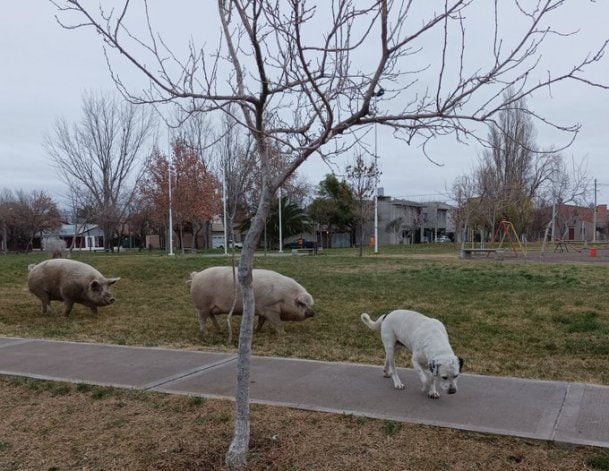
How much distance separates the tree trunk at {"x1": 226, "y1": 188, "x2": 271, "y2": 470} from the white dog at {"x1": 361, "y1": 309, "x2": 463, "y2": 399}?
1.72m

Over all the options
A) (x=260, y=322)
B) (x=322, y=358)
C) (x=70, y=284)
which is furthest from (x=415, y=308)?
(x=70, y=284)

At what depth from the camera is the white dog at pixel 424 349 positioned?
190 inches

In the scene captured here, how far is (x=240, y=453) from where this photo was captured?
12.8 feet

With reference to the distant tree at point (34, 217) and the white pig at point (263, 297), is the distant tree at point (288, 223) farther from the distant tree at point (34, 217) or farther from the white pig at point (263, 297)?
the white pig at point (263, 297)

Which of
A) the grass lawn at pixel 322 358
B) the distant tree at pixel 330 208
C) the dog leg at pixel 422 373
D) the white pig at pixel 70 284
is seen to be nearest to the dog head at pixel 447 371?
the dog leg at pixel 422 373

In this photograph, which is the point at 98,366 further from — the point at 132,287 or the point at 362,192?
the point at 362,192

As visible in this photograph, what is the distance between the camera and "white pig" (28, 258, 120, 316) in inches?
440

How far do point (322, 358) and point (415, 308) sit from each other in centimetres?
491

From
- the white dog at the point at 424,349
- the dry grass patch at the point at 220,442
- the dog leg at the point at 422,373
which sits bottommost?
the dry grass patch at the point at 220,442

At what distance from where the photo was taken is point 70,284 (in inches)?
440

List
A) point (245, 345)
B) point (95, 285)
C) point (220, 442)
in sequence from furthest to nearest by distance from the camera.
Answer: point (95, 285) < point (220, 442) < point (245, 345)

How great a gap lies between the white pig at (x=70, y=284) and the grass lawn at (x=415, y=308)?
366 mm

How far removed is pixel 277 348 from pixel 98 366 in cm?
236

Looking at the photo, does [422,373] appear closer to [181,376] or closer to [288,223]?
[181,376]
